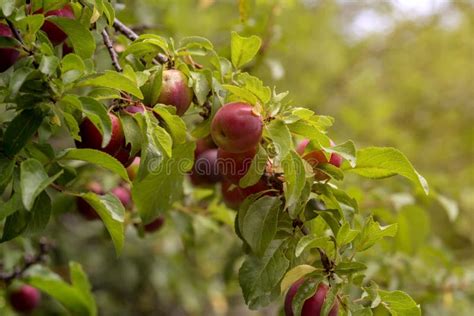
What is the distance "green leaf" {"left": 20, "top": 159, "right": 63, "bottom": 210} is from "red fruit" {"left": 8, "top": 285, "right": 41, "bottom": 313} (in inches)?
30.6

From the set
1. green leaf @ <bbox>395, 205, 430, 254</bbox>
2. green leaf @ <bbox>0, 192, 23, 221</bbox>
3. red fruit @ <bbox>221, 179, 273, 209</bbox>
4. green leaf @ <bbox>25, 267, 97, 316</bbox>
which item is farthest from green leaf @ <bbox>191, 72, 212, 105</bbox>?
green leaf @ <bbox>395, 205, 430, 254</bbox>

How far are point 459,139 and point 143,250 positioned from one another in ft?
5.10

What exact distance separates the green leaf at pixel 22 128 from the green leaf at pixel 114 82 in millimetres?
61

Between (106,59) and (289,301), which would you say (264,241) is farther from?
(106,59)

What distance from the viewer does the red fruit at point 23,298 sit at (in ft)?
4.35

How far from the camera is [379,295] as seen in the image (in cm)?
72

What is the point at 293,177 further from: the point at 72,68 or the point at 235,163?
the point at 72,68

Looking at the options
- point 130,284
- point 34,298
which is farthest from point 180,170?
point 130,284

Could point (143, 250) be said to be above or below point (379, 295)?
below

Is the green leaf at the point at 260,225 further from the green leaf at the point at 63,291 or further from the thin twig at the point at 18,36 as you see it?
the green leaf at the point at 63,291

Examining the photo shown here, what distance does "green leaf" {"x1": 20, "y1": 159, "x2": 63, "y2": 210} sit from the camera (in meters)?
0.61

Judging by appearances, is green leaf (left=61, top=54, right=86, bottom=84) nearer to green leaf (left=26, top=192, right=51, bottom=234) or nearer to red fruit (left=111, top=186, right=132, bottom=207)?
green leaf (left=26, top=192, right=51, bottom=234)

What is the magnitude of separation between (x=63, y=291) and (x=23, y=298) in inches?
8.5

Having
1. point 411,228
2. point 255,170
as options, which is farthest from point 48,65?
point 411,228
